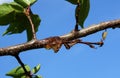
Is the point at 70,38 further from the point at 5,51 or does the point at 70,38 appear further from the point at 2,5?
the point at 2,5

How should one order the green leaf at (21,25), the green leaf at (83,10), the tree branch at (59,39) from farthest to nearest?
the green leaf at (21,25)
the green leaf at (83,10)
the tree branch at (59,39)

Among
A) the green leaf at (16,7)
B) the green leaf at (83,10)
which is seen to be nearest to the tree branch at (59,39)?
the green leaf at (83,10)

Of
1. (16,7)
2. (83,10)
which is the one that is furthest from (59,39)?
(16,7)

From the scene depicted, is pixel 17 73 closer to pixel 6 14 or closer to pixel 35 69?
pixel 35 69

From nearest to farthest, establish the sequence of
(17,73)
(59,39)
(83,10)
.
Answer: (59,39) < (83,10) < (17,73)

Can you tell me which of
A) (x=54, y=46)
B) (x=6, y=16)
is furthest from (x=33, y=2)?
(x=54, y=46)

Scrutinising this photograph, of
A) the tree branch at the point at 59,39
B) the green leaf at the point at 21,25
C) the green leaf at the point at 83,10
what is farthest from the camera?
the green leaf at the point at 21,25

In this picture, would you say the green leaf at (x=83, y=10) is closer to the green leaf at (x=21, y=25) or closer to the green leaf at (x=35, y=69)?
the green leaf at (x=21, y=25)

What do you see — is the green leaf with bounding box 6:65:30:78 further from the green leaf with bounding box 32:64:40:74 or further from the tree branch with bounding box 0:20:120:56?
the tree branch with bounding box 0:20:120:56

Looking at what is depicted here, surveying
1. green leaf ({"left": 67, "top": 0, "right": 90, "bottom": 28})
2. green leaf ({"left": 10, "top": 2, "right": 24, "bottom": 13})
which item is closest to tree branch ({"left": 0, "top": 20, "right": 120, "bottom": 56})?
green leaf ({"left": 67, "top": 0, "right": 90, "bottom": 28})
